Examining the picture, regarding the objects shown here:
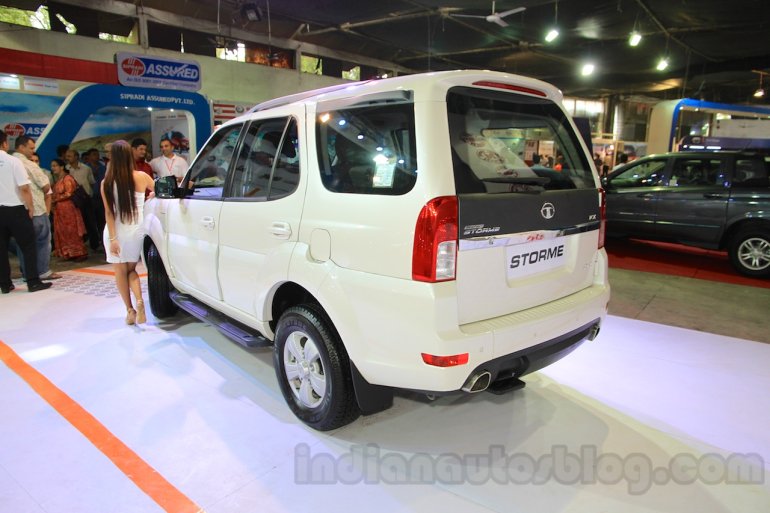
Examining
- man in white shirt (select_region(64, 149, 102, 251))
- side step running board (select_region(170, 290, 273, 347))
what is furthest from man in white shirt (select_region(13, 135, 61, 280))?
side step running board (select_region(170, 290, 273, 347))

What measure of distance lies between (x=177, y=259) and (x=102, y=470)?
1758mm

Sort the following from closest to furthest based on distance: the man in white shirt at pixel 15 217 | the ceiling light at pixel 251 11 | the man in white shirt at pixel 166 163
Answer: the man in white shirt at pixel 15 217 < the man in white shirt at pixel 166 163 < the ceiling light at pixel 251 11

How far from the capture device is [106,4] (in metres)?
10.6

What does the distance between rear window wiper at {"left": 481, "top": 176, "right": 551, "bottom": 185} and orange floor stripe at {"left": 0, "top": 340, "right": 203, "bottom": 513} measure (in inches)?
76.3

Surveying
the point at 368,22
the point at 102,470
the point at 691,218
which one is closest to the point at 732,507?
the point at 102,470

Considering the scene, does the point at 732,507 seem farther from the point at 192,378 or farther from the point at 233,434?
the point at 192,378

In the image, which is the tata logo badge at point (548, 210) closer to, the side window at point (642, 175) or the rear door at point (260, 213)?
the rear door at point (260, 213)

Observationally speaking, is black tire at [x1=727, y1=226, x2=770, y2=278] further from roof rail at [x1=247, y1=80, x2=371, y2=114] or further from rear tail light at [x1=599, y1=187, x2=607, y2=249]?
roof rail at [x1=247, y1=80, x2=371, y2=114]

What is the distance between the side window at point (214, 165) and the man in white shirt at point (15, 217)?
9.09 feet

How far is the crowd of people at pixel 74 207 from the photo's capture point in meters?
4.00

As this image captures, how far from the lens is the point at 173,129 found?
9352mm

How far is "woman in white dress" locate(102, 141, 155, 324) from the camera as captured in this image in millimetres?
3930

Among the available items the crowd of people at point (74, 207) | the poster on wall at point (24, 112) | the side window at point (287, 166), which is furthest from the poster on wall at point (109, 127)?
the side window at point (287, 166)

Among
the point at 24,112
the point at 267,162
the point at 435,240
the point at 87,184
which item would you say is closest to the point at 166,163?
the point at 87,184
